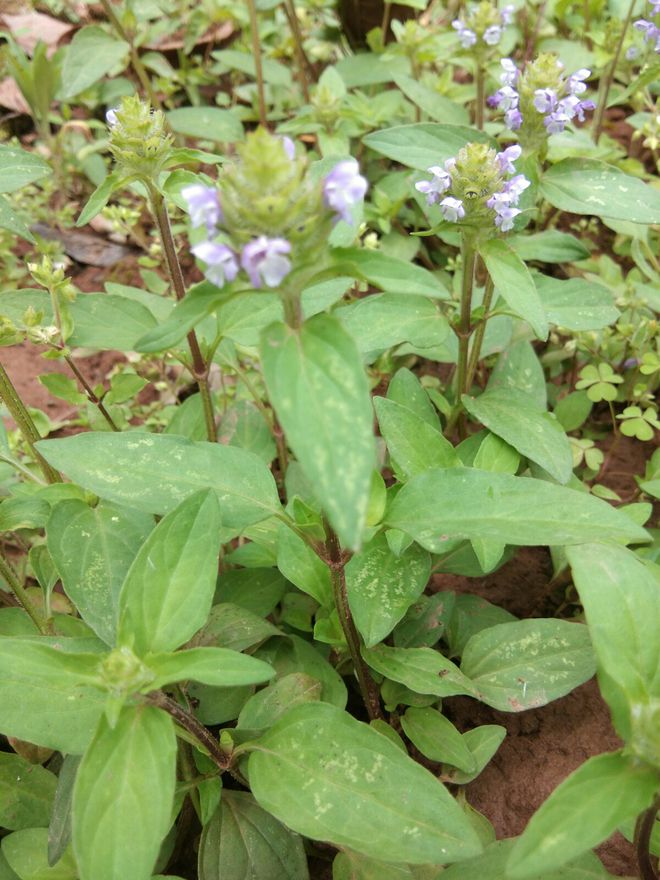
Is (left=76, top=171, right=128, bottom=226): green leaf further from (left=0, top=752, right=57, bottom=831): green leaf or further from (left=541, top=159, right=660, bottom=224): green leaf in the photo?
(left=0, top=752, right=57, bottom=831): green leaf

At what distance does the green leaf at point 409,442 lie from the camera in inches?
78.0

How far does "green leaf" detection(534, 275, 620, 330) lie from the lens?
224 centimetres

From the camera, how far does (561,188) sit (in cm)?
227

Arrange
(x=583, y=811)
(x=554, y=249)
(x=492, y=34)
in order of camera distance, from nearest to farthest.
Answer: (x=583, y=811) < (x=554, y=249) < (x=492, y=34)

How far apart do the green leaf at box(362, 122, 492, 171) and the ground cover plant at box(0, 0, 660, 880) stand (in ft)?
0.04

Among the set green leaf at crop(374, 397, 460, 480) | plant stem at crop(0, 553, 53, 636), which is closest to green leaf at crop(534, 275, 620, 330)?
green leaf at crop(374, 397, 460, 480)

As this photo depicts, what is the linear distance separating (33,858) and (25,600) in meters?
0.68

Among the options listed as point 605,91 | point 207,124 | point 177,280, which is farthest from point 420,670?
point 207,124

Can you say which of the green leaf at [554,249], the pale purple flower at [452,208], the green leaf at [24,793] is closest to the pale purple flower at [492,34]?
the green leaf at [554,249]

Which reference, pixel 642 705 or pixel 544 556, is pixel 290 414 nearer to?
pixel 642 705

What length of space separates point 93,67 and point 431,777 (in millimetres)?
3324

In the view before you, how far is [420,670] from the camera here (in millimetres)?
1905

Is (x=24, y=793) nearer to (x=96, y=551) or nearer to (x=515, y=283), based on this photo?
(x=96, y=551)

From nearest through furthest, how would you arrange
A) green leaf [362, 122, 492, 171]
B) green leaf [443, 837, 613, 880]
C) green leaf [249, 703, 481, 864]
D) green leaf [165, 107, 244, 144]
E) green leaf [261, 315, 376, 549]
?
green leaf [261, 315, 376, 549], green leaf [249, 703, 481, 864], green leaf [443, 837, 613, 880], green leaf [362, 122, 492, 171], green leaf [165, 107, 244, 144]
